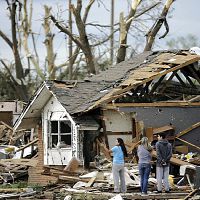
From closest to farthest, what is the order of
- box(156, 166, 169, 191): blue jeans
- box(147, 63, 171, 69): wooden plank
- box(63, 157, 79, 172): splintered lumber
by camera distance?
box(156, 166, 169, 191): blue jeans < box(63, 157, 79, 172): splintered lumber < box(147, 63, 171, 69): wooden plank

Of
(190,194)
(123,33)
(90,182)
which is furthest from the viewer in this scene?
(123,33)

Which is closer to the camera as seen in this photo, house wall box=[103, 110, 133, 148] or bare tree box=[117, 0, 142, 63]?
house wall box=[103, 110, 133, 148]

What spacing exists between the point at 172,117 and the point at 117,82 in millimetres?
2594

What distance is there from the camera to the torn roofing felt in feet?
73.3

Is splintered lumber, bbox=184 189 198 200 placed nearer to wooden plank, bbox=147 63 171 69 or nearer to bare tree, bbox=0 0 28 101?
wooden plank, bbox=147 63 171 69

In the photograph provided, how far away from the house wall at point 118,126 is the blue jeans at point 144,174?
417 centimetres

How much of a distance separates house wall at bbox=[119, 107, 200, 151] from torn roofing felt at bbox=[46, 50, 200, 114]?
34.2 inches

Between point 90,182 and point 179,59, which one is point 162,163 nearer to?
point 90,182

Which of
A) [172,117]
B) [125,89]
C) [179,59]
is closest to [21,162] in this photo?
[125,89]

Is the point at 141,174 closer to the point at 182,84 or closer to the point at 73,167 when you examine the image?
the point at 73,167

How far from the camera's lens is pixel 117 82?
24078 millimetres

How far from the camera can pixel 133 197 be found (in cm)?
1784

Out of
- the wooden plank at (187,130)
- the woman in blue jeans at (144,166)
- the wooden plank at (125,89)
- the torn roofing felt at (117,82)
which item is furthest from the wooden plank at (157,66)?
the woman in blue jeans at (144,166)

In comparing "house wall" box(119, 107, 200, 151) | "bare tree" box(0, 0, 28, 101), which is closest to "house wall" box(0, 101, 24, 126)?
"bare tree" box(0, 0, 28, 101)
